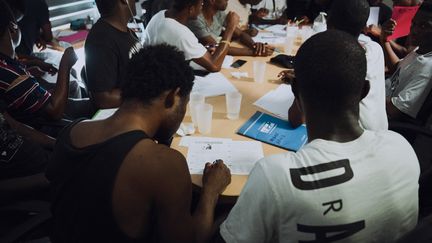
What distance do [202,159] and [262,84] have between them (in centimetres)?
82

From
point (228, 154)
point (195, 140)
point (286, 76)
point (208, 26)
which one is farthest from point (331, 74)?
point (208, 26)

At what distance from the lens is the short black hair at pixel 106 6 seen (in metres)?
1.83

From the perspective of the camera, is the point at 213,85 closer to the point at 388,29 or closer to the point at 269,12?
the point at 388,29

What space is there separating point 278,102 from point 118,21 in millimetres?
1009

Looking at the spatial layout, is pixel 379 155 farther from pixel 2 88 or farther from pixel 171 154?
pixel 2 88

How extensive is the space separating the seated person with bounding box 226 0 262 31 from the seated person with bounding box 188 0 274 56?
25 cm

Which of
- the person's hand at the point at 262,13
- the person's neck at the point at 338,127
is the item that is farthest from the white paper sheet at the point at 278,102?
the person's hand at the point at 262,13

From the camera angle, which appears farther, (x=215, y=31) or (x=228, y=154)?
(x=215, y=31)

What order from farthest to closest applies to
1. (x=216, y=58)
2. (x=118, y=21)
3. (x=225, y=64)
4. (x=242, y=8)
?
(x=242, y=8)
(x=225, y=64)
(x=216, y=58)
(x=118, y=21)

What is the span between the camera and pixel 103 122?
3.35 ft

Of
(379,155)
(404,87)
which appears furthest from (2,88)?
(404,87)

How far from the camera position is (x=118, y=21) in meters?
1.91

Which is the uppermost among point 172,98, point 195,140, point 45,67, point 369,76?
point 172,98

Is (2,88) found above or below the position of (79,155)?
below
